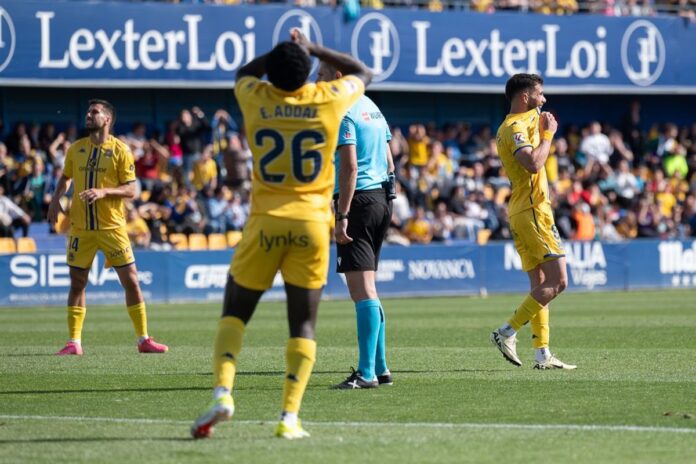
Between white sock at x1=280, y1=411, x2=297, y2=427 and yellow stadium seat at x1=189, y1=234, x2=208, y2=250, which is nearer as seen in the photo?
white sock at x1=280, y1=411, x2=297, y2=427

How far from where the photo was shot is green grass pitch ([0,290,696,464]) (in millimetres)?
6961

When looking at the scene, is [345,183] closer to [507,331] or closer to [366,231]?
[366,231]

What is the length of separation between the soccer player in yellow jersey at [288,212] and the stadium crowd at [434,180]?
61.6ft

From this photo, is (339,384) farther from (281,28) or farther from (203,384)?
(281,28)

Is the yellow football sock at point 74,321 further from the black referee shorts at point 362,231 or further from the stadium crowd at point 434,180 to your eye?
the stadium crowd at point 434,180

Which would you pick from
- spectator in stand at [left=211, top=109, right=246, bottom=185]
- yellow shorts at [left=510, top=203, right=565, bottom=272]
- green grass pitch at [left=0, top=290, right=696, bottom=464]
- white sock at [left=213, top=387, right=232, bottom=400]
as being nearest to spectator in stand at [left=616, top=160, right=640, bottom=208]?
spectator in stand at [left=211, top=109, right=246, bottom=185]

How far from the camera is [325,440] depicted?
7.32 metres

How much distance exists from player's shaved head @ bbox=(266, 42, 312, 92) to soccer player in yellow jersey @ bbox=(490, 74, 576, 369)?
4.25m

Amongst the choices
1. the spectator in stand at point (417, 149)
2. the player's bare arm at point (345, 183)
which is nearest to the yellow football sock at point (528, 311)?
the player's bare arm at point (345, 183)

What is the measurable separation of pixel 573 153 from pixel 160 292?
14208 millimetres

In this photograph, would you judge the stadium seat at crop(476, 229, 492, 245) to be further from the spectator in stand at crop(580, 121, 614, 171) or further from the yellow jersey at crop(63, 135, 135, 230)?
the yellow jersey at crop(63, 135, 135, 230)

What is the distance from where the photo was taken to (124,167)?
13477 mm

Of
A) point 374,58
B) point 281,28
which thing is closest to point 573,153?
point 374,58

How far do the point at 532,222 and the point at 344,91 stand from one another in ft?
13.9
